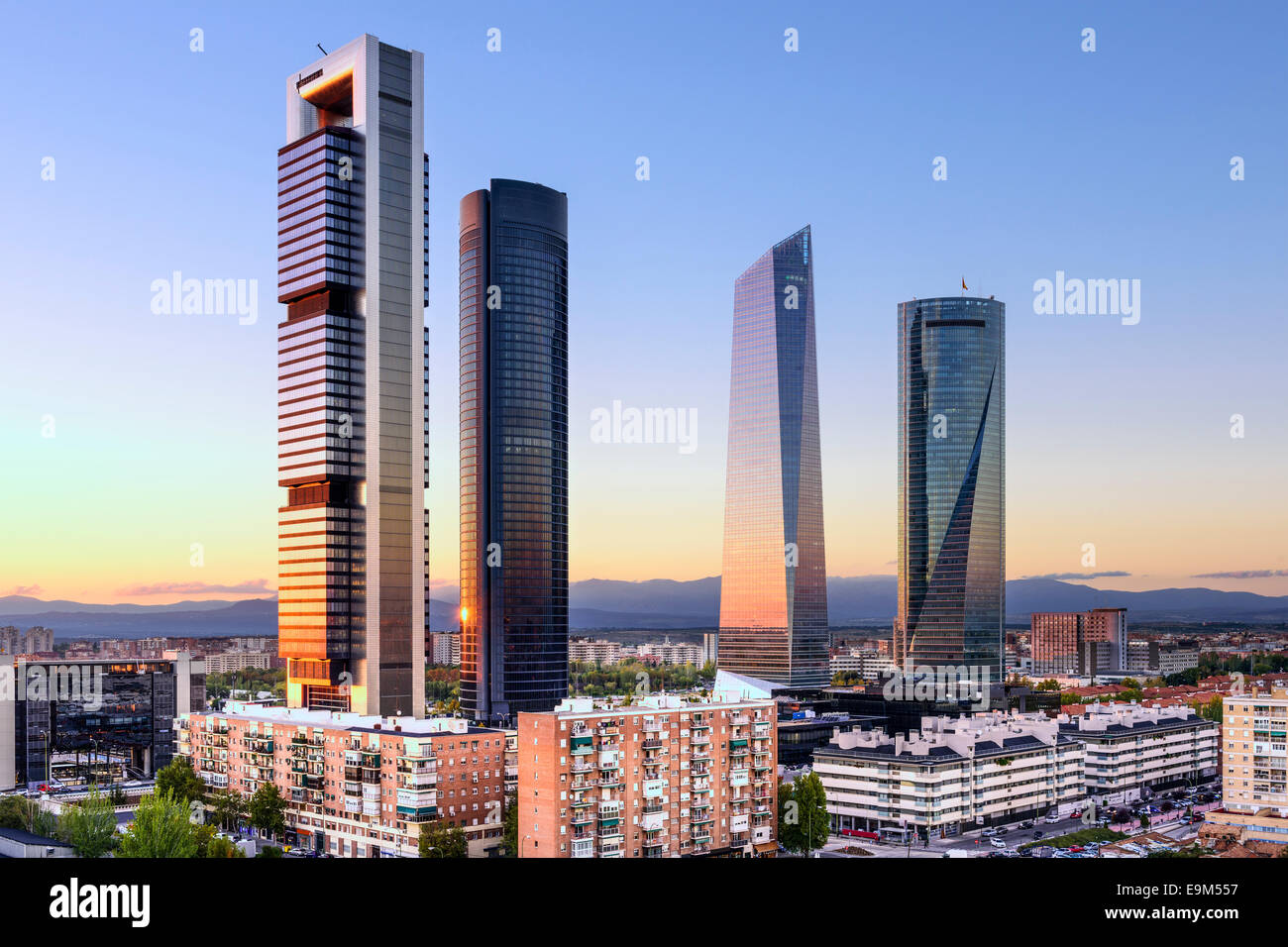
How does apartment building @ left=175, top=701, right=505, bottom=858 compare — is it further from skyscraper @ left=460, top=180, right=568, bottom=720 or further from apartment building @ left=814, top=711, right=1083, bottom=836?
skyscraper @ left=460, top=180, right=568, bottom=720

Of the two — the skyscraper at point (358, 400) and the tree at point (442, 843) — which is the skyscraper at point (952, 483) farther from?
the tree at point (442, 843)

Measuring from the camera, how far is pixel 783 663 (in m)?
64.0

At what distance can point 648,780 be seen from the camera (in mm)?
24641

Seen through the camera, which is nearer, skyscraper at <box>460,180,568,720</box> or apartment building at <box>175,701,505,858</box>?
apartment building at <box>175,701,505,858</box>

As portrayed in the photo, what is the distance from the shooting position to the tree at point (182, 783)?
31312mm

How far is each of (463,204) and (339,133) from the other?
17.1m

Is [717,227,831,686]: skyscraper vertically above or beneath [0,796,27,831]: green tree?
above

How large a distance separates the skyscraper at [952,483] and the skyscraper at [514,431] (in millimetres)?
23132

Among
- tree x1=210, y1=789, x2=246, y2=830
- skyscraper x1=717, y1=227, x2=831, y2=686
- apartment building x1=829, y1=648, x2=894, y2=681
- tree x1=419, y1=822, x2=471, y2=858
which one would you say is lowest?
apartment building x1=829, y1=648, x2=894, y2=681

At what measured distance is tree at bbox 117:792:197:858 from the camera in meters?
21.7

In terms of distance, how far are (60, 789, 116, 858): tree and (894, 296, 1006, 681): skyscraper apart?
5177 centimetres

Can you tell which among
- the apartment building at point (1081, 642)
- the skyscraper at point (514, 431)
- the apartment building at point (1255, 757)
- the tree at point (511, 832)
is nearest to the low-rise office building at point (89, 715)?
the skyscraper at point (514, 431)

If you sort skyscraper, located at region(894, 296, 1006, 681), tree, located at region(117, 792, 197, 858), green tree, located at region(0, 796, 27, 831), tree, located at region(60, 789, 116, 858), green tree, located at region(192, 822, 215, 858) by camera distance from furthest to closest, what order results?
skyscraper, located at region(894, 296, 1006, 681)
green tree, located at region(0, 796, 27, 831)
tree, located at region(60, 789, 116, 858)
green tree, located at region(192, 822, 215, 858)
tree, located at region(117, 792, 197, 858)

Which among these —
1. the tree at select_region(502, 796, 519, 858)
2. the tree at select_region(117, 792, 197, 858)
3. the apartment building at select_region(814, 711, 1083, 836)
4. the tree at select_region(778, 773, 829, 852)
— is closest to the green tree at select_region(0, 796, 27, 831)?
the tree at select_region(117, 792, 197, 858)
